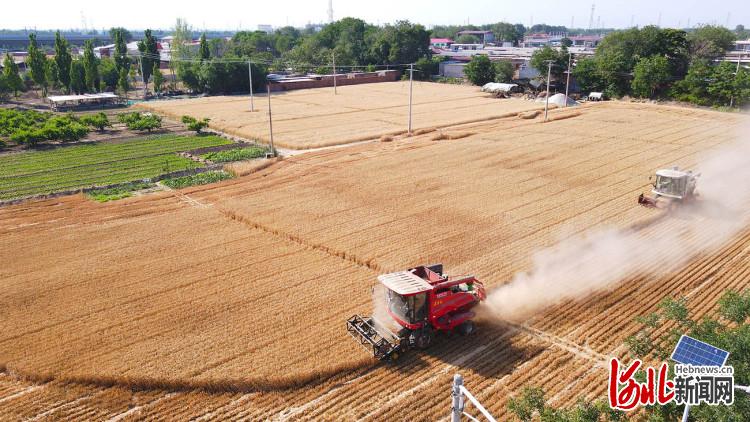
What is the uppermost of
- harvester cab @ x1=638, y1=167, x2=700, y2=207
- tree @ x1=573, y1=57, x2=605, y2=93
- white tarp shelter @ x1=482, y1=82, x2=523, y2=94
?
tree @ x1=573, y1=57, x2=605, y2=93

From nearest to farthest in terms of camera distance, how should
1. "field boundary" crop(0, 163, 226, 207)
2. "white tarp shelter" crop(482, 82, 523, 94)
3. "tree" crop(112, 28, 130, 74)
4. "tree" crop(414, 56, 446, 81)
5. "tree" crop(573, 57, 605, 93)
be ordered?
"field boundary" crop(0, 163, 226, 207)
"tree" crop(573, 57, 605, 93)
"white tarp shelter" crop(482, 82, 523, 94)
"tree" crop(112, 28, 130, 74)
"tree" crop(414, 56, 446, 81)

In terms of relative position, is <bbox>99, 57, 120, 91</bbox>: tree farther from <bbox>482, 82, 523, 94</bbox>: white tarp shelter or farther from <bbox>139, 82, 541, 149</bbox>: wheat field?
<bbox>482, 82, 523, 94</bbox>: white tarp shelter

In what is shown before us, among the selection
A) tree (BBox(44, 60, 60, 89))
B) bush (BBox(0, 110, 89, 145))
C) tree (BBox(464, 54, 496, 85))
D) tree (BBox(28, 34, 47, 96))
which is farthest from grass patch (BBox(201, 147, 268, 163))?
tree (BBox(464, 54, 496, 85))

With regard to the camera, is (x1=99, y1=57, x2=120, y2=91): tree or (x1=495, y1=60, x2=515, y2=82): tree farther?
(x1=495, y1=60, x2=515, y2=82): tree

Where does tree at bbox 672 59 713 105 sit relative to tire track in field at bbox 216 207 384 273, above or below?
above

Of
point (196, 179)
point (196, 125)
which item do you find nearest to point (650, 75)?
point (196, 125)

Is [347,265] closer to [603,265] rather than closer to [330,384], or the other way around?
[330,384]

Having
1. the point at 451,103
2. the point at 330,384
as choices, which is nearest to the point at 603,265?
the point at 330,384
